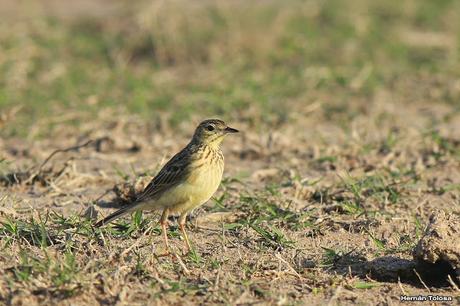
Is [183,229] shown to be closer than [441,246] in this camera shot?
No

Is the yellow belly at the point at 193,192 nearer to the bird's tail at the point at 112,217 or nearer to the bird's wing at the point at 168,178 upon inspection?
the bird's wing at the point at 168,178

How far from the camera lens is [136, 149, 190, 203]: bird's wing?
6324 mm

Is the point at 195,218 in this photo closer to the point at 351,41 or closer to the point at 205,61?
the point at 205,61

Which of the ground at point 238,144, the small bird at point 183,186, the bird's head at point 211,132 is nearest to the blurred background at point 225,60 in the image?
the ground at point 238,144

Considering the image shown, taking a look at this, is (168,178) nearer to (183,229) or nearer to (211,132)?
(183,229)

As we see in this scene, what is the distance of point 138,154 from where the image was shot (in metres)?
8.65

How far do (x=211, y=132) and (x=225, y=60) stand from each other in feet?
18.3

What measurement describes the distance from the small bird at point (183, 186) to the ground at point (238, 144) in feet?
0.62

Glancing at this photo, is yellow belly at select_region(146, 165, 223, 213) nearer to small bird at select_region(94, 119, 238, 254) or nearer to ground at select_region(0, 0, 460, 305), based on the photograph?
small bird at select_region(94, 119, 238, 254)

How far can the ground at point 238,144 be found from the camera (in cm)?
567

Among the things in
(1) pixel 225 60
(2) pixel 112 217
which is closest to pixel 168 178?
(2) pixel 112 217

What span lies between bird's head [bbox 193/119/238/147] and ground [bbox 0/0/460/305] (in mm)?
597

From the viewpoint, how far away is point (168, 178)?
6.37 meters

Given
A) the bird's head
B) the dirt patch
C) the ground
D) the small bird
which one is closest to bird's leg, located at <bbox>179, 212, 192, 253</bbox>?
the small bird
